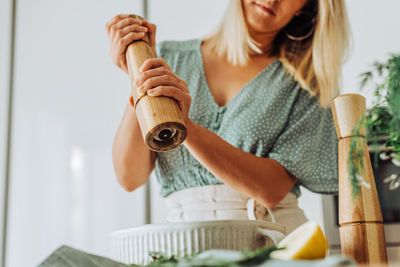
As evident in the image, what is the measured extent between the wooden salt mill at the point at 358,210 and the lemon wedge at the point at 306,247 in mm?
119

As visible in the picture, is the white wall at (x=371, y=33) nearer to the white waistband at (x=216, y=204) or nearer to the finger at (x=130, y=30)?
the white waistband at (x=216, y=204)

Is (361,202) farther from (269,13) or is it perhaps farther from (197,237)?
(269,13)

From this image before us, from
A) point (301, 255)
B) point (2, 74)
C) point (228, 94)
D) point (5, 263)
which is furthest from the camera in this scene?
point (2, 74)

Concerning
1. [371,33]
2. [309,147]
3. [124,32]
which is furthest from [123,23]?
[371,33]

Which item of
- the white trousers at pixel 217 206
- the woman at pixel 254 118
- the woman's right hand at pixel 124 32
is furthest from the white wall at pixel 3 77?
the woman's right hand at pixel 124 32

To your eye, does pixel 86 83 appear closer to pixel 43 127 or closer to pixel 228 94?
pixel 43 127

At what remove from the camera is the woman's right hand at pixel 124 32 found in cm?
71

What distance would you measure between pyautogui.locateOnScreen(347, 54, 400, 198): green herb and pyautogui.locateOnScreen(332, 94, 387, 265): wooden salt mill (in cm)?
2

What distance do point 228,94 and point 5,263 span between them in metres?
1.48

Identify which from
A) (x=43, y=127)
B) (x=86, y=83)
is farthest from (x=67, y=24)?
(x=43, y=127)

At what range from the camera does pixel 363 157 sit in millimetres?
540

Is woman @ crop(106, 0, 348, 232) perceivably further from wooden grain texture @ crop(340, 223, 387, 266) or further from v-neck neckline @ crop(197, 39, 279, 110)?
wooden grain texture @ crop(340, 223, 387, 266)

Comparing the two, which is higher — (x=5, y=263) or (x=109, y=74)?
(x=109, y=74)

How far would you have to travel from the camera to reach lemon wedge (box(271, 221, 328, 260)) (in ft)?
1.36
